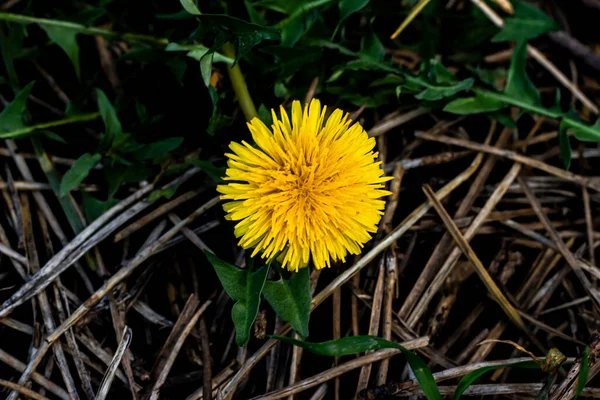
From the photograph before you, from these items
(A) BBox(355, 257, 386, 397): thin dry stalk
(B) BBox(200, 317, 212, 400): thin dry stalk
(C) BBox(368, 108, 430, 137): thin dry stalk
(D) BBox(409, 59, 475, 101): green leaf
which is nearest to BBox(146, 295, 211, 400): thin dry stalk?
(B) BBox(200, 317, 212, 400): thin dry stalk

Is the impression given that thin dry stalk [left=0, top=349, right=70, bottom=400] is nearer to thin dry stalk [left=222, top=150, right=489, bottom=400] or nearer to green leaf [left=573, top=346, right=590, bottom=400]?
thin dry stalk [left=222, top=150, right=489, bottom=400]

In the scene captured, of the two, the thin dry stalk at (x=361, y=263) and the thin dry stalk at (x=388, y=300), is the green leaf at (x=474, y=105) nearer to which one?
the thin dry stalk at (x=361, y=263)

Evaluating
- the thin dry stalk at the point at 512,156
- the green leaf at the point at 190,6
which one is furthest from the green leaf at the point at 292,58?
the thin dry stalk at the point at 512,156

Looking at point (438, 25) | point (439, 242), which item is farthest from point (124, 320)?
point (438, 25)

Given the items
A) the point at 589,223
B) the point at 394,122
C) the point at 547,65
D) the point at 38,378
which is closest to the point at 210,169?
the point at 394,122

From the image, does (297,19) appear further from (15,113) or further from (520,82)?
(15,113)
